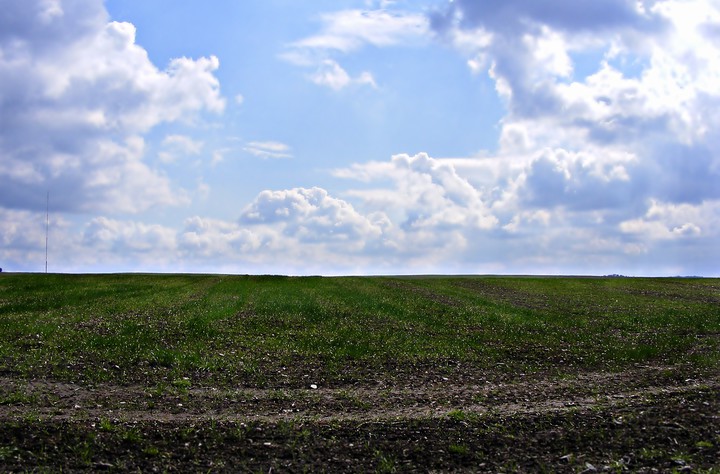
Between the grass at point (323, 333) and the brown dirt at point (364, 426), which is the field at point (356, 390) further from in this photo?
the grass at point (323, 333)

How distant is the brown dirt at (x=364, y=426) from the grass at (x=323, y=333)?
98.8 inches

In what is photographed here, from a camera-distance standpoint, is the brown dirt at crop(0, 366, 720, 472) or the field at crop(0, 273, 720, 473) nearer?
the brown dirt at crop(0, 366, 720, 472)

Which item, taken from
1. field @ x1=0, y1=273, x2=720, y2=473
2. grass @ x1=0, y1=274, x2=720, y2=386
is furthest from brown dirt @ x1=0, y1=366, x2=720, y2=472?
grass @ x1=0, y1=274, x2=720, y2=386

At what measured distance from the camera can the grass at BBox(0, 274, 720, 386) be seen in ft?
80.4

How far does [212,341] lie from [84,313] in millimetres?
13884

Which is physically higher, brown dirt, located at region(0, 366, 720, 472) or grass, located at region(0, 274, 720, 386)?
grass, located at region(0, 274, 720, 386)

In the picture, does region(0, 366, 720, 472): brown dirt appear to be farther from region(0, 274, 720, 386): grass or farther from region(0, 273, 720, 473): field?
region(0, 274, 720, 386): grass

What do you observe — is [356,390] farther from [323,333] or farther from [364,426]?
[323,333]

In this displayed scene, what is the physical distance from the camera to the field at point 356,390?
14.5 meters

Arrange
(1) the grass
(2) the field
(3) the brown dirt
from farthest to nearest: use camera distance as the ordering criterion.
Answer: (1) the grass → (2) the field → (3) the brown dirt

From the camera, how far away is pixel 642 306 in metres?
47.4

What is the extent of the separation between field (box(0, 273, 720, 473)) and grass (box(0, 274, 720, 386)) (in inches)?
6.3

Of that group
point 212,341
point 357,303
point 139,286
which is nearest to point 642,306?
point 357,303

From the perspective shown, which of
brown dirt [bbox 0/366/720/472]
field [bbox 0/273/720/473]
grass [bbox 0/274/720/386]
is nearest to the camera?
brown dirt [bbox 0/366/720/472]
